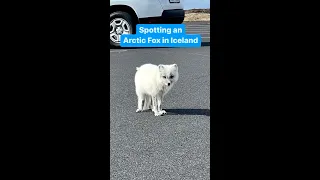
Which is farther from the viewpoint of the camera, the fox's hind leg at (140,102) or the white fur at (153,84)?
the fox's hind leg at (140,102)

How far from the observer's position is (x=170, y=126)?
530cm

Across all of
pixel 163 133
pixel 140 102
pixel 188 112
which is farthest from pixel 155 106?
pixel 163 133

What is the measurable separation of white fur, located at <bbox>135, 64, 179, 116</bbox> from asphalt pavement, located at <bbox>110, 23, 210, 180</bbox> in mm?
111

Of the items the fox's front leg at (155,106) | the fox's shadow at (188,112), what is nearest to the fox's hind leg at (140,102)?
the fox's front leg at (155,106)

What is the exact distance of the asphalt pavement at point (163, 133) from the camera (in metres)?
3.82

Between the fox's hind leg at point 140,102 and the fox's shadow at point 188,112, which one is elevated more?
the fox's hind leg at point 140,102

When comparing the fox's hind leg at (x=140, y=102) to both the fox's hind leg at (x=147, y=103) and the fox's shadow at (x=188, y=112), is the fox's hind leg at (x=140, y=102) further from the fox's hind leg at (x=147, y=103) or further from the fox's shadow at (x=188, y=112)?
the fox's shadow at (x=188, y=112)

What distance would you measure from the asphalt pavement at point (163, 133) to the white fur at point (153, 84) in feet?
0.36

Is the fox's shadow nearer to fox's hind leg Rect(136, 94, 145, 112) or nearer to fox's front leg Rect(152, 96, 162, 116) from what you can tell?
fox's front leg Rect(152, 96, 162, 116)

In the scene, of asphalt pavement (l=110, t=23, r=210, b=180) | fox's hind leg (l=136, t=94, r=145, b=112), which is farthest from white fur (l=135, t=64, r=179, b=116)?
asphalt pavement (l=110, t=23, r=210, b=180)

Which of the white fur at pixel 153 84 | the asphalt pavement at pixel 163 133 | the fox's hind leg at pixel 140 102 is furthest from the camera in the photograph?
the fox's hind leg at pixel 140 102
